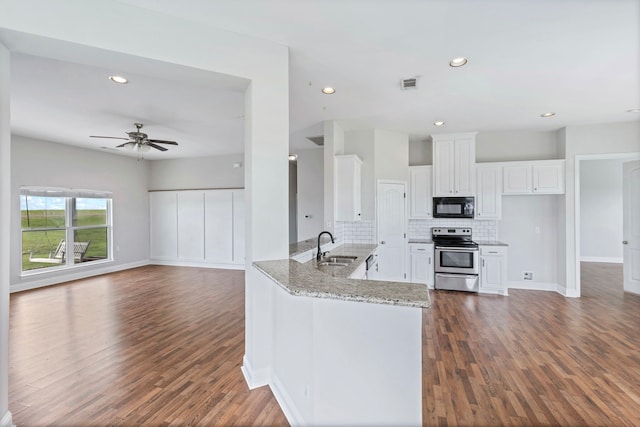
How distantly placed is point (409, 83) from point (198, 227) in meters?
6.46

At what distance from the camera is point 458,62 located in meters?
2.86

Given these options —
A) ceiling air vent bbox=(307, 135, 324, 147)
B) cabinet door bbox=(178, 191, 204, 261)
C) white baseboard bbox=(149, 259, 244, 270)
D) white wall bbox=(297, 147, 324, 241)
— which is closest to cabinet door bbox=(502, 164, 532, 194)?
ceiling air vent bbox=(307, 135, 324, 147)

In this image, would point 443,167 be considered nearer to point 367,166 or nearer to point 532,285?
point 367,166

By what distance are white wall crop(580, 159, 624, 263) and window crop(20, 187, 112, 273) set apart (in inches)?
500

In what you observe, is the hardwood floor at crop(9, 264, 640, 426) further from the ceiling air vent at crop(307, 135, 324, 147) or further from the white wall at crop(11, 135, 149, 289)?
the ceiling air vent at crop(307, 135, 324, 147)

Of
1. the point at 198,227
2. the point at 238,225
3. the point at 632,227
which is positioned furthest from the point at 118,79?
the point at 632,227

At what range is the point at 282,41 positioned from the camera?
247 cm

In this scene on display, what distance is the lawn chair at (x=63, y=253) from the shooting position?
5992mm

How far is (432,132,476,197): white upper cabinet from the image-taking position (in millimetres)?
5438

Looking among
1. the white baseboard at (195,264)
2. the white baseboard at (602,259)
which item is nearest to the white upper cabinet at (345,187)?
the white baseboard at (195,264)

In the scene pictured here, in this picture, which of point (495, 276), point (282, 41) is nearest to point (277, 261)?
point (282, 41)

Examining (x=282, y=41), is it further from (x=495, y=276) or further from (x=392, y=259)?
(x=495, y=276)

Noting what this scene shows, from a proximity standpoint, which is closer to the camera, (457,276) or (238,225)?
(457,276)

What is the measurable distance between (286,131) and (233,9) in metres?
0.93
